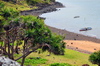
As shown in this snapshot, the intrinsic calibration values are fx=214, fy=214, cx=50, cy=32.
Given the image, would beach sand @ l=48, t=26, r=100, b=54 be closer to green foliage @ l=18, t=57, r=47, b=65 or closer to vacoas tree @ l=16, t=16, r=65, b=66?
green foliage @ l=18, t=57, r=47, b=65

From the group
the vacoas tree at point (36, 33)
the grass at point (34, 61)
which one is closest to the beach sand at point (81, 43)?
the grass at point (34, 61)

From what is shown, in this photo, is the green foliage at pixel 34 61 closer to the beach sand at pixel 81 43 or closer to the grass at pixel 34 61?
the grass at pixel 34 61

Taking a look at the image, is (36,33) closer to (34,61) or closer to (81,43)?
(34,61)

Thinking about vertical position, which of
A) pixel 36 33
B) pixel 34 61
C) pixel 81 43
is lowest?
pixel 81 43

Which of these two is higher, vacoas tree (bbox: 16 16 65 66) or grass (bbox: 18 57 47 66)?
vacoas tree (bbox: 16 16 65 66)

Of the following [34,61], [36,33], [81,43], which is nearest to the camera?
[36,33]

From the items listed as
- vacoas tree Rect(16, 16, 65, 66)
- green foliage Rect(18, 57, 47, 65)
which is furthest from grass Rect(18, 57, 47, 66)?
vacoas tree Rect(16, 16, 65, 66)

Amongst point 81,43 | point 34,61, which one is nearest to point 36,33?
point 34,61

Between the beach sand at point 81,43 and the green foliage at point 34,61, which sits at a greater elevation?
the green foliage at point 34,61

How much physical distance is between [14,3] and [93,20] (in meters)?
43.9

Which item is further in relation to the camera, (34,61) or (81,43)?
(81,43)

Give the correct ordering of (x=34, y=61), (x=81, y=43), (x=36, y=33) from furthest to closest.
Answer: (x=81, y=43)
(x=34, y=61)
(x=36, y=33)

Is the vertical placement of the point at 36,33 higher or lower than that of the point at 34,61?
higher

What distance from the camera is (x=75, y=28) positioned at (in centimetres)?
8444
